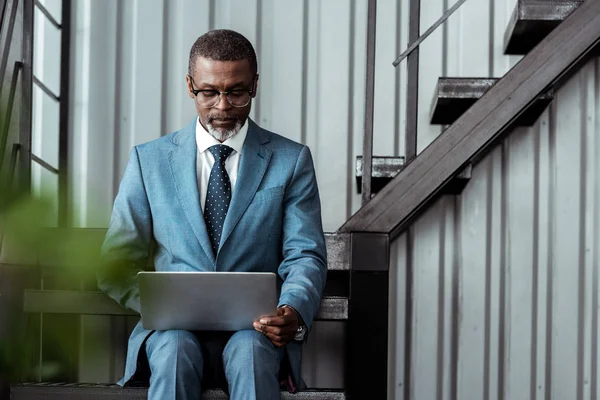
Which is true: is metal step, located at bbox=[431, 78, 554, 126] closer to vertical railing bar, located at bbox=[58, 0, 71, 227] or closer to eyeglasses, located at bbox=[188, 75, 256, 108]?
eyeglasses, located at bbox=[188, 75, 256, 108]

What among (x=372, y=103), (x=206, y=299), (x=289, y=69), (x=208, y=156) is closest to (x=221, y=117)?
(x=208, y=156)

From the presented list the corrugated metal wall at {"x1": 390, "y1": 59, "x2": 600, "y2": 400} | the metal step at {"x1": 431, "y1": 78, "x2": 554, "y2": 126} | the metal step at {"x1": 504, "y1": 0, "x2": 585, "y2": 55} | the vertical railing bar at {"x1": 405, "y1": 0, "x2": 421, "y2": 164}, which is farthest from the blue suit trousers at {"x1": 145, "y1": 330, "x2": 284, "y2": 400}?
the metal step at {"x1": 504, "y1": 0, "x2": 585, "y2": 55}

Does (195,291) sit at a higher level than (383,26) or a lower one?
lower

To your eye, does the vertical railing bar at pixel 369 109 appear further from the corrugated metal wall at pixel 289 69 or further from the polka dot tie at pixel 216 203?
the corrugated metal wall at pixel 289 69

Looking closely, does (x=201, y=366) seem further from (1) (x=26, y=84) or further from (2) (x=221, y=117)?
(1) (x=26, y=84)

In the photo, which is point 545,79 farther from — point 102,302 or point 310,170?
point 102,302

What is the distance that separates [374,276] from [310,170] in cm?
49

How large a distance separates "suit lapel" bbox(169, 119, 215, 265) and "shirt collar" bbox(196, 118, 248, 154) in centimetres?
2

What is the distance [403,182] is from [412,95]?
297 millimetres

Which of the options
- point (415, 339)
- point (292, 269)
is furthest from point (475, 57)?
point (292, 269)

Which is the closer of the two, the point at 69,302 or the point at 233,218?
the point at 233,218

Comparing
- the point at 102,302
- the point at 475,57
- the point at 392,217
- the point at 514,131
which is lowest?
the point at 102,302

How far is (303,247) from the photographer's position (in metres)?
2.53

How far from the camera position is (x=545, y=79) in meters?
3.12
